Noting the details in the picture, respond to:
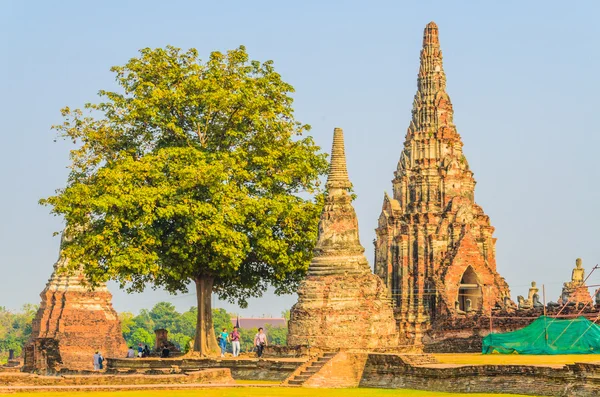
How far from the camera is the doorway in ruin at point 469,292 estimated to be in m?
46.4

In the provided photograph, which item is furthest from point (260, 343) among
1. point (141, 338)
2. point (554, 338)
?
point (141, 338)

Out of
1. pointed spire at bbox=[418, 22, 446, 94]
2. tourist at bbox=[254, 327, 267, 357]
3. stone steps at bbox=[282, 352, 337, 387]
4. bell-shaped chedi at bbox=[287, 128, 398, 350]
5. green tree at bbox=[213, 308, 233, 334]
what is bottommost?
stone steps at bbox=[282, 352, 337, 387]

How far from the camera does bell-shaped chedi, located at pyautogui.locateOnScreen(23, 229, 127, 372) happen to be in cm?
4619

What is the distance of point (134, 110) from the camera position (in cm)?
3177

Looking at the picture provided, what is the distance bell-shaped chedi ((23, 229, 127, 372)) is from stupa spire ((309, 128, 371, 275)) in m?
19.1

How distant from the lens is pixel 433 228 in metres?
49.3

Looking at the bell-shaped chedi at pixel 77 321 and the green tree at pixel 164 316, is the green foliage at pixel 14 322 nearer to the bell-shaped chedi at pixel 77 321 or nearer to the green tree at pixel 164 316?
the green tree at pixel 164 316

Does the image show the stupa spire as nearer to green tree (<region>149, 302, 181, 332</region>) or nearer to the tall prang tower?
the tall prang tower

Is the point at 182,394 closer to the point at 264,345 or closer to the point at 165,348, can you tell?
the point at 264,345

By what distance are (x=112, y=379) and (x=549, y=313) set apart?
16.3 meters

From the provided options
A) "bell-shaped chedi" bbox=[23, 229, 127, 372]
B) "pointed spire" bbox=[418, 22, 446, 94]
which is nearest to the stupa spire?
"bell-shaped chedi" bbox=[23, 229, 127, 372]

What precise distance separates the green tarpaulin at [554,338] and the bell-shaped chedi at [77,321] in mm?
20961

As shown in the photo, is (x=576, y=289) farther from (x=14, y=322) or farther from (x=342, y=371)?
(x=14, y=322)

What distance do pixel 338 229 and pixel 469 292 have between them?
19765mm
